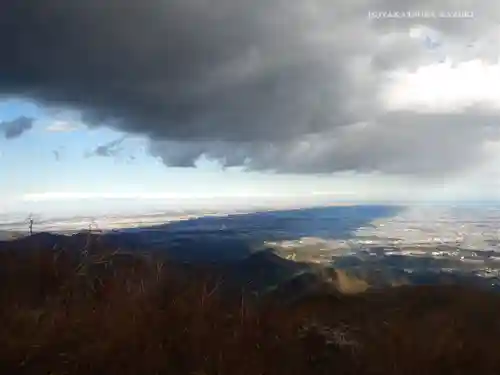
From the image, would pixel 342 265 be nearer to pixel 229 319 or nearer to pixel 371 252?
pixel 371 252

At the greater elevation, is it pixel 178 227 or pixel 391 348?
pixel 178 227

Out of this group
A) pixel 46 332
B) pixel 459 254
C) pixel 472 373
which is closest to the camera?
pixel 472 373

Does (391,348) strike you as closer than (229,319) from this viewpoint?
Yes

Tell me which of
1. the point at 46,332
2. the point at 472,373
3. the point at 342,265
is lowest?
the point at 472,373

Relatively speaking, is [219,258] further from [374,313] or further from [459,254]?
[459,254]

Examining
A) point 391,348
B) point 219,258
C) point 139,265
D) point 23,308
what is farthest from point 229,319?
point 23,308

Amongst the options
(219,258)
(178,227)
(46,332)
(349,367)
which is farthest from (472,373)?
(46,332)

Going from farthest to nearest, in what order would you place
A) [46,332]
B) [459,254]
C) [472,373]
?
1. [459,254]
2. [46,332]
3. [472,373]
